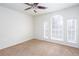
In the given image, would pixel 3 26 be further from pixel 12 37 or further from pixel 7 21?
pixel 12 37

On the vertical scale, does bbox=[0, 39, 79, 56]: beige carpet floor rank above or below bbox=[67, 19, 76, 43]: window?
below

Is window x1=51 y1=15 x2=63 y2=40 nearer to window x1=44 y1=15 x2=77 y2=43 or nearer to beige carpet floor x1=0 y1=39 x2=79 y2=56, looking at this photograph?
window x1=44 y1=15 x2=77 y2=43

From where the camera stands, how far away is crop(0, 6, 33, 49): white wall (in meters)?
3.36

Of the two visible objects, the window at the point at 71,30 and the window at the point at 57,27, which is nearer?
the window at the point at 71,30

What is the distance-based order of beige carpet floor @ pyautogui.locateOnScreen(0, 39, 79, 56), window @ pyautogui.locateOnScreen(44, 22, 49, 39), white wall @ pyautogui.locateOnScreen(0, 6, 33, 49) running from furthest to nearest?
window @ pyautogui.locateOnScreen(44, 22, 49, 39)
white wall @ pyautogui.locateOnScreen(0, 6, 33, 49)
beige carpet floor @ pyautogui.locateOnScreen(0, 39, 79, 56)

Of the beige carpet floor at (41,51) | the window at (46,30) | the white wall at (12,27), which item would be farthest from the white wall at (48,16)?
the beige carpet floor at (41,51)

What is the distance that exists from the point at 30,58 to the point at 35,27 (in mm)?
5238

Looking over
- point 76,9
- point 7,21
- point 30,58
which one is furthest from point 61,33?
point 30,58

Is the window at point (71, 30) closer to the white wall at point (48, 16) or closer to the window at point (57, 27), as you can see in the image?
the white wall at point (48, 16)

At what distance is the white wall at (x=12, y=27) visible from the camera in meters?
3.36

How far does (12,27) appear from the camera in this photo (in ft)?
12.7

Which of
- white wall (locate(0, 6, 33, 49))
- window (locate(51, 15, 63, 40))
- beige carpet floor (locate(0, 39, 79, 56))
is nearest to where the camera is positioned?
beige carpet floor (locate(0, 39, 79, 56))

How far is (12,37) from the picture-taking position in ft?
12.8

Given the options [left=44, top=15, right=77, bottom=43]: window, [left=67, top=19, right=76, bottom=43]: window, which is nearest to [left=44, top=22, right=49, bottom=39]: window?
[left=44, top=15, right=77, bottom=43]: window
